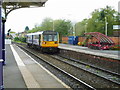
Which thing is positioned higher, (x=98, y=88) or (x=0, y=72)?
(x=0, y=72)

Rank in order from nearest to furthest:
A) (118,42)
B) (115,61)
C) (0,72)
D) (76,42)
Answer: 1. (0,72)
2. (115,61)
3. (118,42)
4. (76,42)

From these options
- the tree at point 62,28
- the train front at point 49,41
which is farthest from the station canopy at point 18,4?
the tree at point 62,28

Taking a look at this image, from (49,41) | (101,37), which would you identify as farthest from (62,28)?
(49,41)

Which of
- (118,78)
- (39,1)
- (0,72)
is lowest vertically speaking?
(118,78)

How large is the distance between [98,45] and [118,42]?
5668 millimetres

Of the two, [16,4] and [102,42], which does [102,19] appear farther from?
[16,4]

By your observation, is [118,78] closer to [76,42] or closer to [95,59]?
[95,59]

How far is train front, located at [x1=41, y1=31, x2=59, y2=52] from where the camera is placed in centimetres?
2488

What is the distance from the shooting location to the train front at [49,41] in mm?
24875

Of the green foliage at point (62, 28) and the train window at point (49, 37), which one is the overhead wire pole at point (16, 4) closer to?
the train window at point (49, 37)

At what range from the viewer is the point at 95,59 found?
1719cm

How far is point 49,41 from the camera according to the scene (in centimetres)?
2512

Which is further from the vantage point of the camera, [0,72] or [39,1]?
[39,1]

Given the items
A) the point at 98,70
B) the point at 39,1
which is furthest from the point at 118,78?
the point at 39,1
